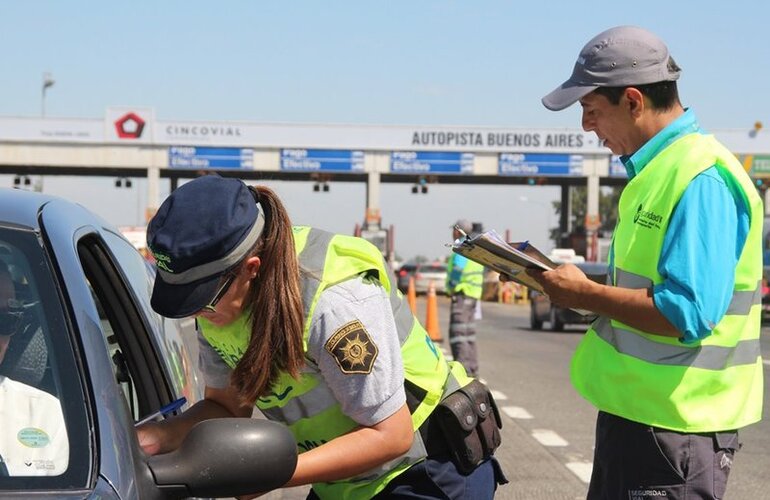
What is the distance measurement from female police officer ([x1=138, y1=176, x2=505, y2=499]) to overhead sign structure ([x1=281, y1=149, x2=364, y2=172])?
175 feet

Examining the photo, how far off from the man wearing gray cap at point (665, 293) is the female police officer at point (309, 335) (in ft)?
1.38

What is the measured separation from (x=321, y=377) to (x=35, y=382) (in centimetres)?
61

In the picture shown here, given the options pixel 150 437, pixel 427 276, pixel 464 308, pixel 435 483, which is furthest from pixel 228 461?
pixel 427 276

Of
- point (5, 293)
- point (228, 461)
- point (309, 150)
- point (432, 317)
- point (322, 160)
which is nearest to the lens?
point (228, 461)

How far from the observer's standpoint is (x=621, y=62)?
325 centimetres

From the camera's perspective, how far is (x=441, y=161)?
57469 millimetres

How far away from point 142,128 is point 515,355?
37611 mm

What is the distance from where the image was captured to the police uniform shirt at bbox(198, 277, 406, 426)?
8.96ft

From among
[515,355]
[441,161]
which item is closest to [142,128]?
[441,161]

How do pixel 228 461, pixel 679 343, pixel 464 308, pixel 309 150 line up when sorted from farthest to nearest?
pixel 309 150, pixel 464 308, pixel 679 343, pixel 228 461

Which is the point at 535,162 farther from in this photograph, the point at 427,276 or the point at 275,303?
the point at 275,303

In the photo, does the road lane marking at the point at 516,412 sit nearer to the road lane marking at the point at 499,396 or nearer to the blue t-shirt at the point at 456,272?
the road lane marking at the point at 499,396

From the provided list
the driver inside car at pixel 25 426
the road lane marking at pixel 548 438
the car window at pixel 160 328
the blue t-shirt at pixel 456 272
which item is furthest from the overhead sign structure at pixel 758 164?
the driver inside car at pixel 25 426

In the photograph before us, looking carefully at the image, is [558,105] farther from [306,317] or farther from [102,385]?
[102,385]
